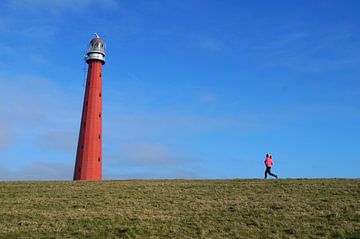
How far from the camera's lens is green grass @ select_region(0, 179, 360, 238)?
59.6ft

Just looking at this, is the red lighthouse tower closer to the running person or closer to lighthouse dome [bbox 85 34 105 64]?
lighthouse dome [bbox 85 34 105 64]

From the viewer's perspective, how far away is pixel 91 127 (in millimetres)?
49688

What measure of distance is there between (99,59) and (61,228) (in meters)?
36.2

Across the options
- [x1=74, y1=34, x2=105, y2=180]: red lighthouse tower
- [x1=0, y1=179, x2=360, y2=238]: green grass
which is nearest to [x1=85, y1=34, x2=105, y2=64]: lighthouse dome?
[x1=74, y1=34, x2=105, y2=180]: red lighthouse tower

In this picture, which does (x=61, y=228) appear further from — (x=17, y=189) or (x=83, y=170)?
(x=83, y=170)

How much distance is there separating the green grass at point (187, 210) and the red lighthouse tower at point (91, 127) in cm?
1719

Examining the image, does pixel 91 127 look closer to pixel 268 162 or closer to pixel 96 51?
pixel 96 51

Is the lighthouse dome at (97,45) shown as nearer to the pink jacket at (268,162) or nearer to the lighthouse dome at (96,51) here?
the lighthouse dome at (96,51)

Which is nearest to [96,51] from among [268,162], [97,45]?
[97,45]

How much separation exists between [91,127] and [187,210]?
2947cm

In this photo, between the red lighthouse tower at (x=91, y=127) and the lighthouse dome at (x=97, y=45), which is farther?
the lighthouse dome at (x=97, y=45)

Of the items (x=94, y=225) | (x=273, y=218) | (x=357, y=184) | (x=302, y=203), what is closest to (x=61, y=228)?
(x=94, y=225)

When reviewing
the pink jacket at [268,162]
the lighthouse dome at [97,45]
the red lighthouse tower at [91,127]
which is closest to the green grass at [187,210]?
the pink jacket at [268,162]

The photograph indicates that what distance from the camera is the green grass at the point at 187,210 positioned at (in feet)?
59.6
